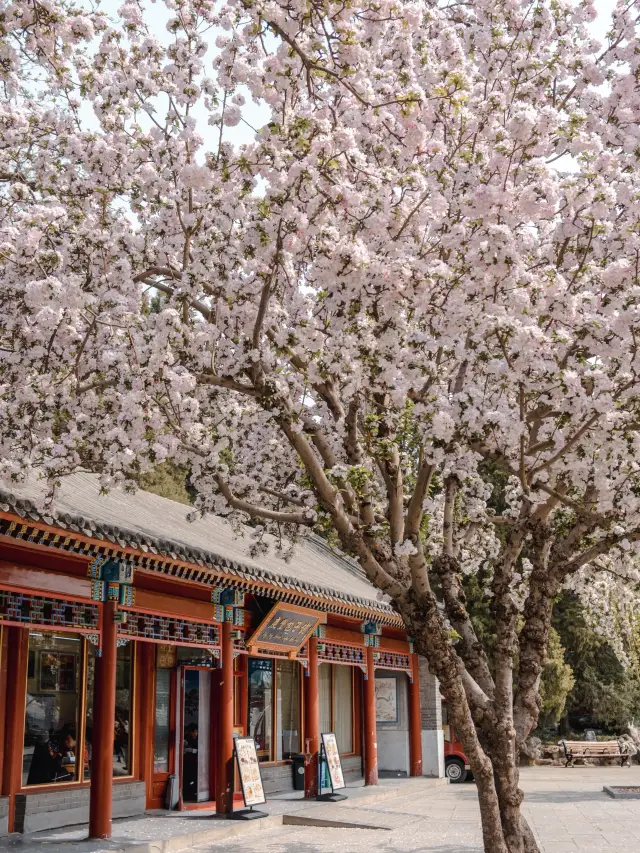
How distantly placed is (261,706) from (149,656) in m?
4.01

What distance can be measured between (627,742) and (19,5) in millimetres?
28649

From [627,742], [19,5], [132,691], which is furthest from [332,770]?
[627,742]

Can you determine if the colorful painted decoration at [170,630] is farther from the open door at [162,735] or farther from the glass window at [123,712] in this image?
the open door at [162,735]

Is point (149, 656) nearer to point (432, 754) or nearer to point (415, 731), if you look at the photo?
point (415, 731)

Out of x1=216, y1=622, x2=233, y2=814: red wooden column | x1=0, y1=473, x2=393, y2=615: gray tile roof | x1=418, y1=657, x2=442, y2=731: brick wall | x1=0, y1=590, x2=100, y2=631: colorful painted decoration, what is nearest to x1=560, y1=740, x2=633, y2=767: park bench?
x1=418, y1=657, x2=442, y2=731: brick wall

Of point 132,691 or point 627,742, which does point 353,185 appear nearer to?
point 132,691

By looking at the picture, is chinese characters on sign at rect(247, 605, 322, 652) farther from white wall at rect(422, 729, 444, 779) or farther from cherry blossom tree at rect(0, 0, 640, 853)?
white wall at rect(422, 729, 444, 779)

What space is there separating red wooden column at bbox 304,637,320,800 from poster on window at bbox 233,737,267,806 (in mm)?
2675

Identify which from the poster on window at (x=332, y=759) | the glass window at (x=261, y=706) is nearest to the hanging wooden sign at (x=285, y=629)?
the glass window at (x=261, y=706)

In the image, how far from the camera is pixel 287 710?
1859 centimetres

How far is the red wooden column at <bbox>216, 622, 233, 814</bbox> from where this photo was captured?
44.9ft

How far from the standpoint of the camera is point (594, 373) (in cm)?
777

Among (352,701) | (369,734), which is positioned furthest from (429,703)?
(369,734)

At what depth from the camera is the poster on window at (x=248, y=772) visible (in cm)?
1360
